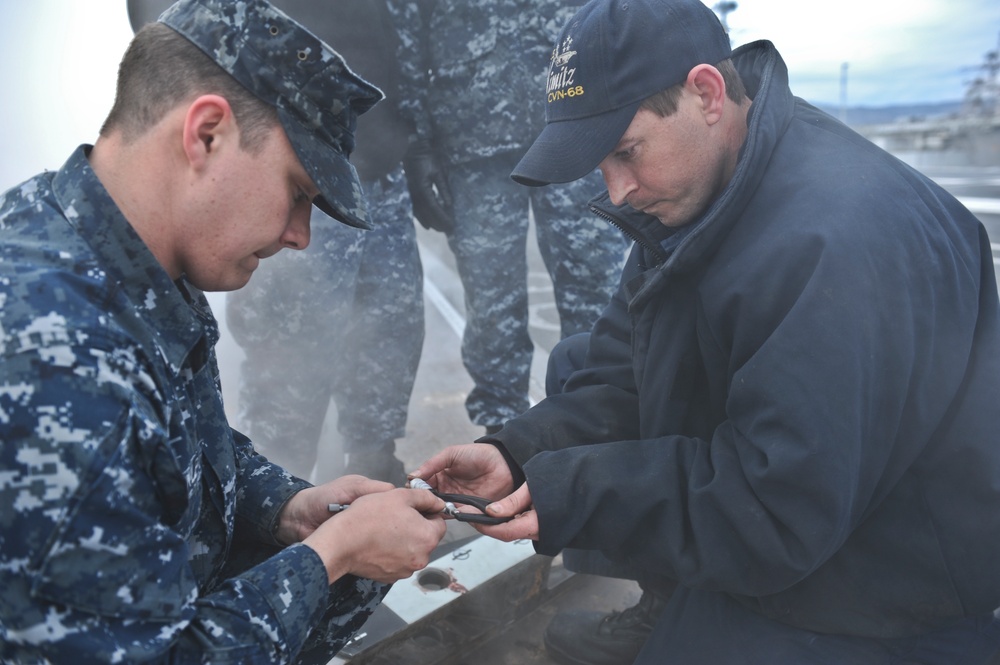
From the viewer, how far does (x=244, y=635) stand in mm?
1186

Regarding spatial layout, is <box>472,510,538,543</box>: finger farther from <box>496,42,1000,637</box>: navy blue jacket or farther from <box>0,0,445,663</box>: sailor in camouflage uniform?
<box>0,0,445,663</box>: sailor in camouflage uniform

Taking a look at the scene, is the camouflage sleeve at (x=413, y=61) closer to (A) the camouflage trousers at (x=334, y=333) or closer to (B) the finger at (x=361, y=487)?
(A) the camouflage trousers at (x=334, y=333)

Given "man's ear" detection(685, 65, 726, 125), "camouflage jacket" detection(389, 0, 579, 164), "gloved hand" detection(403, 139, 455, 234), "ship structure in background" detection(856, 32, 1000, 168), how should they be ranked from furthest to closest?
"ship structure in background" detection(856, 32, 1000, 168), "gloved hand" detection(403, 139, 455, 234), "camouflage jacket" detection(389, 0, 579, 164), "man's ear" detection(685, 65, 726, 125)

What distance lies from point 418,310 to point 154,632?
2.51 metres

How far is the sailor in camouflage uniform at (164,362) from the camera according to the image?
38.8 inches

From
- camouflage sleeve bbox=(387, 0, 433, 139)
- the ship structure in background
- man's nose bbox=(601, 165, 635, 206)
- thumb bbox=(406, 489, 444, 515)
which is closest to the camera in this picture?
thumb bbox=(406, 489, 444, 515)

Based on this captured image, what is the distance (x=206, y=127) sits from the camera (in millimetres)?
1224

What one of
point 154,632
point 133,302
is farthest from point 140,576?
point 133,302

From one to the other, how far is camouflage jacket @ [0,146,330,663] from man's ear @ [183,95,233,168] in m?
0.16

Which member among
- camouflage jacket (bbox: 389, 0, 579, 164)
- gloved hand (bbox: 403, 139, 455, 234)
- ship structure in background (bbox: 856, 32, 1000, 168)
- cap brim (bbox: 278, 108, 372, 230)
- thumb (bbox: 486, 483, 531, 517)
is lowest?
thumb (bbox: 486, 483, 531, 517)

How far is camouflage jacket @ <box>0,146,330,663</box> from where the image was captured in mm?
976

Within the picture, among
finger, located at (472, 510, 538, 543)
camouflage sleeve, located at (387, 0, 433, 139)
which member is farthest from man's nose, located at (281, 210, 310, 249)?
camouflage sleeve, located at (387, 0, 433, 139)

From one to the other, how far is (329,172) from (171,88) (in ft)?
0.95

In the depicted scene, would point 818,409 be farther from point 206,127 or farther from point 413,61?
point 413,61
